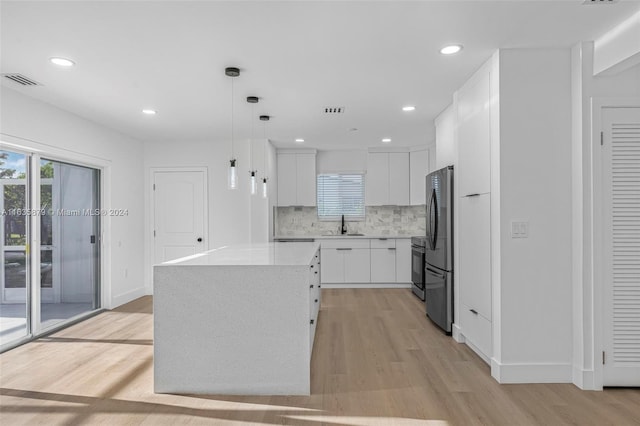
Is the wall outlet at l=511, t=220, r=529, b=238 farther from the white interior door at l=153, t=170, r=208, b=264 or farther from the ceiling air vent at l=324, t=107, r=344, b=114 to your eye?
the white interior door at l=153, t=170, r=208, b=264

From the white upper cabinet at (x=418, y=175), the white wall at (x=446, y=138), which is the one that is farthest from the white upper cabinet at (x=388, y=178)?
the white wall at (x=446, y=138)

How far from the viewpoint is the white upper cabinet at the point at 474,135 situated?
10.2ft

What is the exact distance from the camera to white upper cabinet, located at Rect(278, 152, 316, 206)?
267 inches

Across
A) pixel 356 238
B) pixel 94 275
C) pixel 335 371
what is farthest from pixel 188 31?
pixel 356 238

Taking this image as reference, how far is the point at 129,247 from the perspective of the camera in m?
5.64

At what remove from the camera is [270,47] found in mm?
2752

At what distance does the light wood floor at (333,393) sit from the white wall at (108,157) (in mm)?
1573

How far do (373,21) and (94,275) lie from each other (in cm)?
466

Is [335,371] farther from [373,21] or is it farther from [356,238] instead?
[356,238]


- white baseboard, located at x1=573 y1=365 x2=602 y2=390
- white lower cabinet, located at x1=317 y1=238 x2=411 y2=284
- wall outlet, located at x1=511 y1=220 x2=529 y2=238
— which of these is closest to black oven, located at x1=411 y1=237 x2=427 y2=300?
white lower cabinet, located at x1=317 y1=238 x2=411 y2=284

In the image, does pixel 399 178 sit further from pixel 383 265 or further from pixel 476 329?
pixel 476 329

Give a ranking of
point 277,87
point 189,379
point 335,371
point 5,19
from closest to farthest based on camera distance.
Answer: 1. point 5,19
2. point 189,379
3. point 335,371
4. point 277,87

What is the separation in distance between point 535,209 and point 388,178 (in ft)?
13.2

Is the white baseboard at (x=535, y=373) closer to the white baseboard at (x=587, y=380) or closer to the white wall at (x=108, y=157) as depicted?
the white baseboard at (x=587, y=380)
